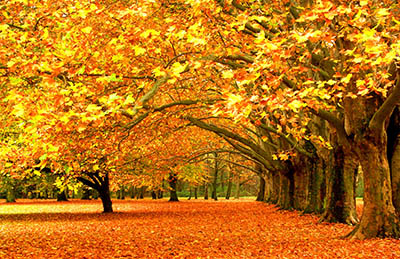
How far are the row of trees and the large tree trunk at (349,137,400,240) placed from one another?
0.03 metres

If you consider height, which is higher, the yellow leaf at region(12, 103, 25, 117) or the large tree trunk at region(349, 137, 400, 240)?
the yellow leaf at region(12, 103, 25, 117)

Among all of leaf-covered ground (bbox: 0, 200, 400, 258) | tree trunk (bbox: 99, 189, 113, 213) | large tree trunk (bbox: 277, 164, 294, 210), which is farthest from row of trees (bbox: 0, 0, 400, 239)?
tree trunk (bbox: 99, 189, 113, 213)

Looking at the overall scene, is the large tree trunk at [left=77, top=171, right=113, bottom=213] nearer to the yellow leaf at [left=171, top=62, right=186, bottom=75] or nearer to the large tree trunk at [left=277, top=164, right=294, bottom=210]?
the large tree trunk at [left=277, top=164, right=294, bottom=210]

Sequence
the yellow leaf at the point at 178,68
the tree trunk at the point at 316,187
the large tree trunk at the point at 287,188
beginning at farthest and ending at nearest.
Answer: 1. the large tree trunk at the point at 287,188
2. the tree trunk at the point at 316,187
3. the yellow leaf at the point at 178,68

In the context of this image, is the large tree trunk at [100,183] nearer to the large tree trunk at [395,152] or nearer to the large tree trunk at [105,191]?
the large tree trunk at [105,191]

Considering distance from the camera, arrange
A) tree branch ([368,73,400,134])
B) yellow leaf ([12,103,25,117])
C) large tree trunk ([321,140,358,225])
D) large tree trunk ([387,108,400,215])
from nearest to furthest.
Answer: yellow leaf ([12,103,25,117])
tree branch ([368,73,400,134])
large tree trunk ([387,108,400,215])
large tree trunk ([321,140,358,225])

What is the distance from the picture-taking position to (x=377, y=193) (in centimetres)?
1107

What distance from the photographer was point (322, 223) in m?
15.4

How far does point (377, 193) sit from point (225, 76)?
6.44 meters

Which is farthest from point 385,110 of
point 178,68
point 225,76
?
point 178,68

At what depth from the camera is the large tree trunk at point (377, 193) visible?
10953mm

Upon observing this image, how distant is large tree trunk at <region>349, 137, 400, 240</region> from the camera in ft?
35.9

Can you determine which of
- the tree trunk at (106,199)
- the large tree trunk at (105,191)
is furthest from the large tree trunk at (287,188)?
the tree trunk at (106,199)

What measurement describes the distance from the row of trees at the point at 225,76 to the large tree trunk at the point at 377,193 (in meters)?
0.03
